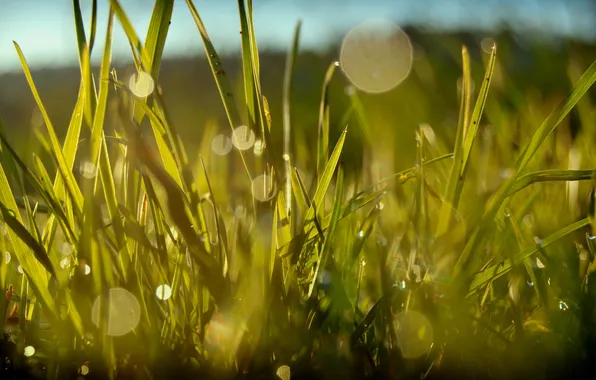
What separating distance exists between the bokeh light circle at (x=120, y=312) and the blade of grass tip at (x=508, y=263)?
0.34 m

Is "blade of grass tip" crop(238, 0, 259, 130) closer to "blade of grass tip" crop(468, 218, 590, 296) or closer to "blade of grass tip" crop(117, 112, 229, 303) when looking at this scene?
"blade of grass tip" crop(117, 112, 229, 303)

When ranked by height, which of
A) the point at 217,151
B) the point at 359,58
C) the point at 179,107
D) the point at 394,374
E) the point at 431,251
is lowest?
the point at 394,374

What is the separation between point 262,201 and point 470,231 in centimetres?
22

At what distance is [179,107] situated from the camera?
14.4 feet

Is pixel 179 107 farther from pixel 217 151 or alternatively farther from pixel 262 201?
pixel 262 201

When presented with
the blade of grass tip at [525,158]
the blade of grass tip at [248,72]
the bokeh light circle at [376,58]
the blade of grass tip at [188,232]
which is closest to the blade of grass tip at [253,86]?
the blade of grass tip at [248,72]

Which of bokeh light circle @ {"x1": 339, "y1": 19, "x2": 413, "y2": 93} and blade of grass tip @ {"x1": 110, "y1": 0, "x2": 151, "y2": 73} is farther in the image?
bokeh light circle @ {"x1": 339, "y1": 19, "x2": 413, "y2": 93}

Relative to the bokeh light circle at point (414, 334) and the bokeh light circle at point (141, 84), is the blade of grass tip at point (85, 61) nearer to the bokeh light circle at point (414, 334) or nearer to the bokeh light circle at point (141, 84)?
the bokeh light circle at point (141, 84)

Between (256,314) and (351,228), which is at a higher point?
(351,228)

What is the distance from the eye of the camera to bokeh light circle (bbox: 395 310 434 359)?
23.1 inches

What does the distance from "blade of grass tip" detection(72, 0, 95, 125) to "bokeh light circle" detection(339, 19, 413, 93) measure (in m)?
3.06

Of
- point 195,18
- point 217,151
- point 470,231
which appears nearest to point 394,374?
point 470,231

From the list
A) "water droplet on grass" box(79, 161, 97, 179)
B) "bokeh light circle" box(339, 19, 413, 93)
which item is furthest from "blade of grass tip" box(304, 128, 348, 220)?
"bokeh light circle" box(339, 19, 413, 93)

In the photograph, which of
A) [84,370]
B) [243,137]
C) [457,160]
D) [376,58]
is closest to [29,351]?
[84,370]
